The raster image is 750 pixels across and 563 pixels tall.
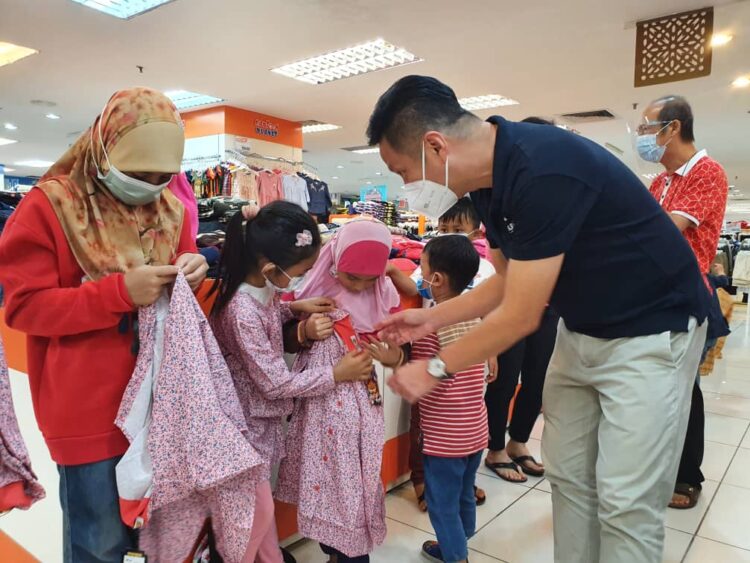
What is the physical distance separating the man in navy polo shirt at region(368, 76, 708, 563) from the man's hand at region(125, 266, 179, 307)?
Answer: 516mm

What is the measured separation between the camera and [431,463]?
5.51 feet

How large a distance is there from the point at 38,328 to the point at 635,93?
7.14m

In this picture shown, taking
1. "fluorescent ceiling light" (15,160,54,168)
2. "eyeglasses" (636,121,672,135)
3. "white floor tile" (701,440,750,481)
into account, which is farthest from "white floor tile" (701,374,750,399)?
"fluorescent ceiling light" (15,160,54,168)

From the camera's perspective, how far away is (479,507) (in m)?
→ 2.19

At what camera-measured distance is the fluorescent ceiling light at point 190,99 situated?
725 cm

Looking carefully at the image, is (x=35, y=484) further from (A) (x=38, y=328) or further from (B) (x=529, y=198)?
(B) (x=529, y=198)

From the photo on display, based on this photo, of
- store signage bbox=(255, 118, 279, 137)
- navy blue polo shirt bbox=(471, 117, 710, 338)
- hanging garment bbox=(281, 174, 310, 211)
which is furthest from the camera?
store signage bbox=(255, 118, 279, 137)

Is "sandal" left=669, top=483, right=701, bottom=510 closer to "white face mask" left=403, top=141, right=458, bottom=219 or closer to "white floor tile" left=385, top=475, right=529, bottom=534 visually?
"white floor tile" left=385, top=475, right=529, bottom=534

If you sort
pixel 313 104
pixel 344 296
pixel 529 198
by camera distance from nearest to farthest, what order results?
pixel 529 198 < pixel 344 296 < pixel 313 104

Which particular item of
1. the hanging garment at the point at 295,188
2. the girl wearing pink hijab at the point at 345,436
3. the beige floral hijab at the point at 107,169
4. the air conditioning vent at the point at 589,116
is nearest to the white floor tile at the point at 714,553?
the girl wearing pink hijab at the point at 345,436

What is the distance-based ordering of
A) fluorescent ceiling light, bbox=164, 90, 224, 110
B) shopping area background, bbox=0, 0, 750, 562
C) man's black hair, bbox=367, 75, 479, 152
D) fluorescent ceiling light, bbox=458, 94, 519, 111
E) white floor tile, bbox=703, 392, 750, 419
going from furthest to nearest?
1. fluorescent ceiling light, bbox=164, 90, 224, 110
2. fluorescent ceiling light, bbox=458, 94, 519, 111
3. white floor tile, bbox=703, 392, 750, 419
4. shopping area background, bbox=0, 0, 750, 562
5. man's black hair, bbox=367, 75, 479, 152

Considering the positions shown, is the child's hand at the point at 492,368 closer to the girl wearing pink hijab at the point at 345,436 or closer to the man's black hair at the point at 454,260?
the man's black hair at the point at 454,260

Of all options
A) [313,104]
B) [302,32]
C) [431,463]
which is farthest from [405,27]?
[431,463]

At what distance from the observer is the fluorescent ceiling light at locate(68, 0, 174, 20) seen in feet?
13.8
